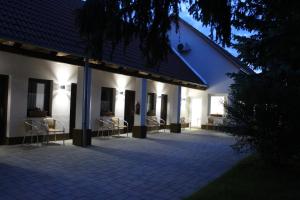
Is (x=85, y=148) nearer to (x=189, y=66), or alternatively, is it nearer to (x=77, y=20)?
(x=77, y=20)

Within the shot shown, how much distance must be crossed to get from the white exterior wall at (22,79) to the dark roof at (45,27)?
1121mm

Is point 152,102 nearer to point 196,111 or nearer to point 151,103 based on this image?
point 151,103

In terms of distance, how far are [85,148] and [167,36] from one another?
7014 mm

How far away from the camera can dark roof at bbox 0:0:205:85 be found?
30.9 feet

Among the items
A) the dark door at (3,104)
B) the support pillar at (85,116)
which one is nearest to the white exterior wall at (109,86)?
the support pillar at (85,116)

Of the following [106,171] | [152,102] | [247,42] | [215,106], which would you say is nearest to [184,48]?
[215,106]

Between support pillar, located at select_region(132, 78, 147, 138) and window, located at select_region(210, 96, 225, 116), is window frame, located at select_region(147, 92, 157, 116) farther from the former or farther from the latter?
window, located at select_region(210, 96, 225, 116)

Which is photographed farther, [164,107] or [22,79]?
[164,107]

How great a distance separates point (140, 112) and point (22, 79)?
5.76m

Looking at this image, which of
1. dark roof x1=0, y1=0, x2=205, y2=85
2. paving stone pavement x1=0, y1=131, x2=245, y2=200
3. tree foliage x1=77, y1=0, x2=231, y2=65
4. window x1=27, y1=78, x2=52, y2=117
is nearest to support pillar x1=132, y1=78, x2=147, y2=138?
dark roof x1=0, y1=0, x2=205, y2=85

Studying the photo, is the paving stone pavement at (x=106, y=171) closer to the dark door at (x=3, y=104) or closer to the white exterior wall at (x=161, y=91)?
the dark door at (x=3, y=104)

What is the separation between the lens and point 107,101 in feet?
49.5

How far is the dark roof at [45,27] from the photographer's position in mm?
9414

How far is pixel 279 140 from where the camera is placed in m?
8.35
